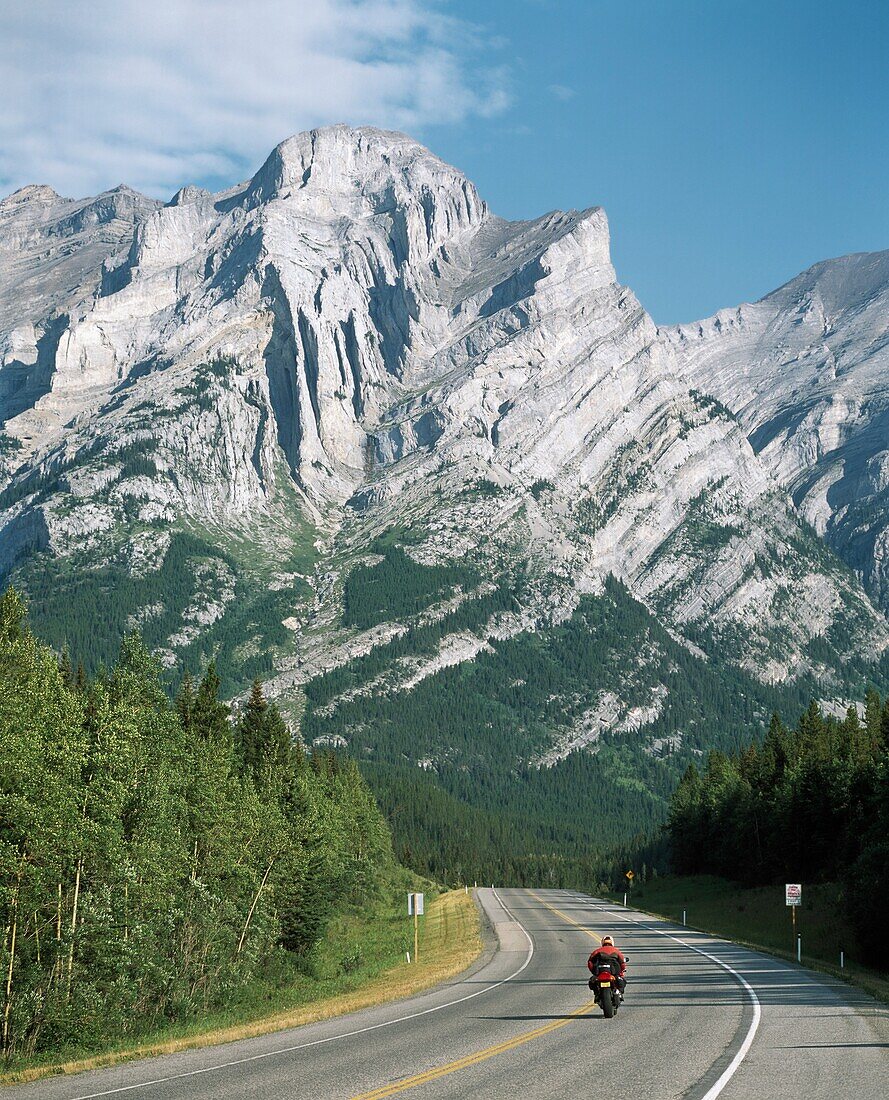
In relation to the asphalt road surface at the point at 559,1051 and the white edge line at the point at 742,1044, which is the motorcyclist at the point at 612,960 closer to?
the asphalt road surface at the point at 559,1051

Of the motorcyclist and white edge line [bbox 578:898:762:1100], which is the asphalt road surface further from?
the motorcyclist

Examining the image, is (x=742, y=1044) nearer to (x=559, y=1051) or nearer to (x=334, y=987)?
(x=559, y=1051)

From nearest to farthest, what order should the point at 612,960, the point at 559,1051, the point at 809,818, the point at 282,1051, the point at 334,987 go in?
the point at 559,1051, the point at 282,1051, the point at 612,960, the point at 334,987, the point at 809,818

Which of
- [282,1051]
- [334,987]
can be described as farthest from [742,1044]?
[334,987]

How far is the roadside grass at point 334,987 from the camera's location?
30109 millimetres

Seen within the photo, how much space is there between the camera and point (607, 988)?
31.8 m

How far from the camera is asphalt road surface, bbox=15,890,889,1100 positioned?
72.0ft

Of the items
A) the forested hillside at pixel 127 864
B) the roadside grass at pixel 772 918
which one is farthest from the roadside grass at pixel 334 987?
the roadside grass at pixel 772 918

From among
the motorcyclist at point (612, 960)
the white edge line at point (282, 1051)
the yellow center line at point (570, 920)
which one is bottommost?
the yellow center line at point (570, 920)

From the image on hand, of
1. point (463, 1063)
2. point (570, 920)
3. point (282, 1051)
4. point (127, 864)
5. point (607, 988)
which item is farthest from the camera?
point (570, 920)

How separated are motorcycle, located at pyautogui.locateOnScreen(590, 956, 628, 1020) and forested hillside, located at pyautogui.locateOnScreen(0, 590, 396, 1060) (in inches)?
569

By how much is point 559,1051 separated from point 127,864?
1878 centimetres

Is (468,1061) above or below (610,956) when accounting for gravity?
below

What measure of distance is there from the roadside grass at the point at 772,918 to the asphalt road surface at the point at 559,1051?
270 inches
